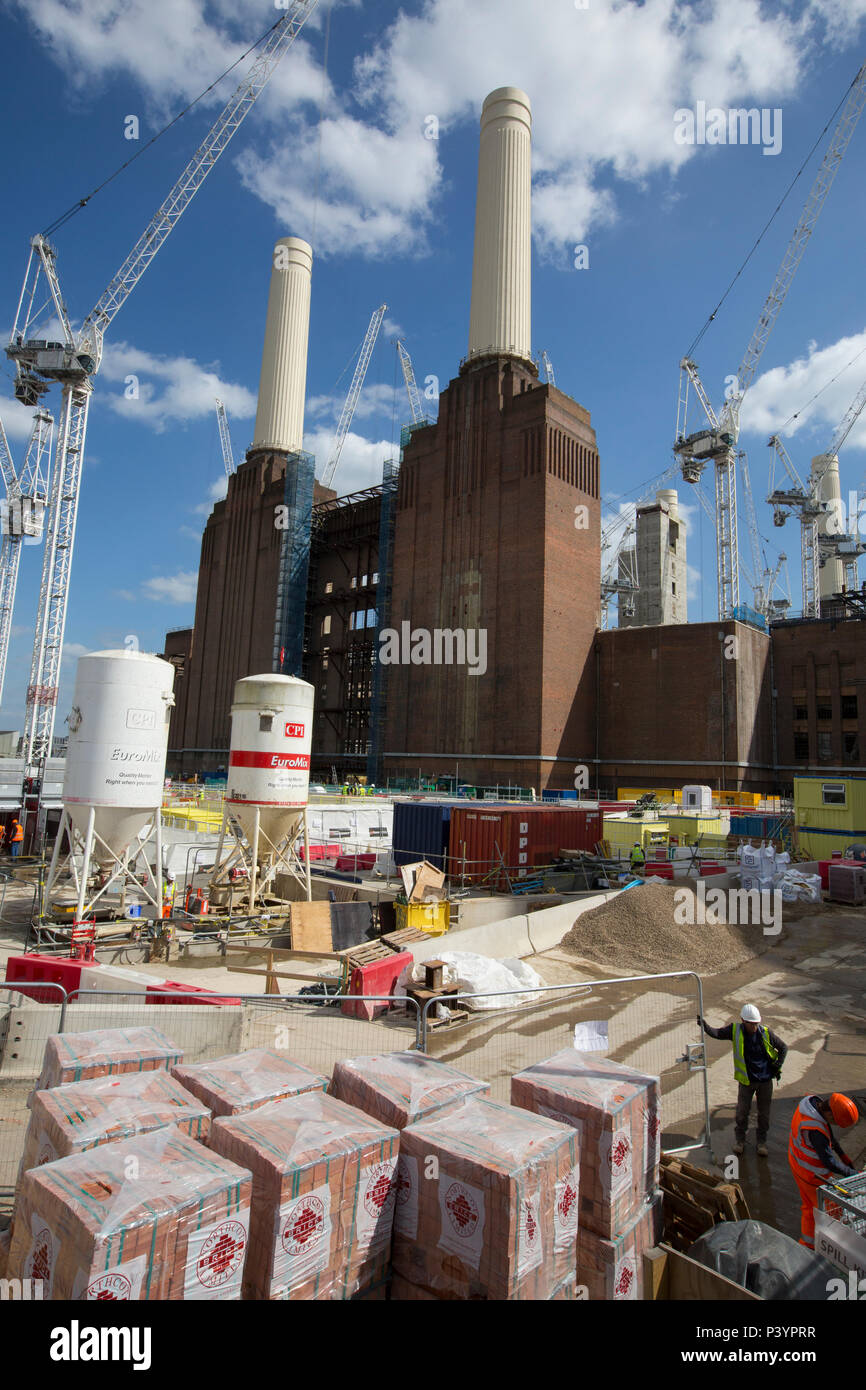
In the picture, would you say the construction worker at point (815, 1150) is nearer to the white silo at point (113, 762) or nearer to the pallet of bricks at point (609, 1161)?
the pallet of bricks at point (609, 1161)

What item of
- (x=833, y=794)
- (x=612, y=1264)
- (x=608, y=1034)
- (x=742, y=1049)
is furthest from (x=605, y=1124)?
(x=833, y=794)

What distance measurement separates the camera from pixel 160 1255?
3.76 m

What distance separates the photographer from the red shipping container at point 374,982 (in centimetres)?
1321

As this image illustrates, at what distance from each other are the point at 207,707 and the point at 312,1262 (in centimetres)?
8078

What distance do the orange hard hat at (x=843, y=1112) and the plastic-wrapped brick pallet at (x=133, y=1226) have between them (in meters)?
4.58

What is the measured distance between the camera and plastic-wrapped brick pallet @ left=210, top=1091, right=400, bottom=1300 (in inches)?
168

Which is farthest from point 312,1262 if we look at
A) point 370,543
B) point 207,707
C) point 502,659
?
point 207,707

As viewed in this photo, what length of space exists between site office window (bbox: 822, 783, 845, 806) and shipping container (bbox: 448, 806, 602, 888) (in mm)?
11639

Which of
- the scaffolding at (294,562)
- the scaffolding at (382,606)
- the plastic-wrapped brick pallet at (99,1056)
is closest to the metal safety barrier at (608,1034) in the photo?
the plastic-wrapped brick pallet at (99,1056)

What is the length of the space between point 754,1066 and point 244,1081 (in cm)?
579

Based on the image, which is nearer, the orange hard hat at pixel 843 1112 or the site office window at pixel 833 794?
the orange hard hat at pixel 843 1112

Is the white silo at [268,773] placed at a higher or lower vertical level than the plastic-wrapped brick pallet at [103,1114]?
higher

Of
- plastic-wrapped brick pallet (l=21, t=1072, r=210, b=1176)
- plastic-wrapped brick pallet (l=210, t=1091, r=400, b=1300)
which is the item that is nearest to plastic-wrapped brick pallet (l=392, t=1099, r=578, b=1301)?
plastic-wrapped brick pallet (l=210, t=1091, r=400, b=1300)
